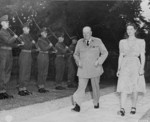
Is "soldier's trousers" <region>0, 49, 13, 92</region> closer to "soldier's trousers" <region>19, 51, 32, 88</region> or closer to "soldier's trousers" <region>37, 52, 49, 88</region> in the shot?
"soldier's trousers" <region>19, 51, 32, 88</region>

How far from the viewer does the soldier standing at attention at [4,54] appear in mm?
9508

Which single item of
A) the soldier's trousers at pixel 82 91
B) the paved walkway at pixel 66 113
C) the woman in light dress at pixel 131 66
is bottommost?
the paved walkway at pixel 66 113

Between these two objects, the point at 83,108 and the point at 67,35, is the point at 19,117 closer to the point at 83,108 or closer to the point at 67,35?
the point at 83,108

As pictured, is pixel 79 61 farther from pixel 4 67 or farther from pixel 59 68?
pixel 59 68

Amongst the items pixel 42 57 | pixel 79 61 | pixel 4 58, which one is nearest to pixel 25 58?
pixel 4 58

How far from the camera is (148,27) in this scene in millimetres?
16281

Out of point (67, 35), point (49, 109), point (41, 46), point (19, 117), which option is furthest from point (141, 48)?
point (67, 35)

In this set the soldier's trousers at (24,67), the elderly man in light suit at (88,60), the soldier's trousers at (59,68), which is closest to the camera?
the elderly man in light suit at (88,60)

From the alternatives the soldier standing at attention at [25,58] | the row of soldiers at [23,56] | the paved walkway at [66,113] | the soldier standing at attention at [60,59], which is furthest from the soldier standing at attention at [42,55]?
the paved walkway at [66,113]

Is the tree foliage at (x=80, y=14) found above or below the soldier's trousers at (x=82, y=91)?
above

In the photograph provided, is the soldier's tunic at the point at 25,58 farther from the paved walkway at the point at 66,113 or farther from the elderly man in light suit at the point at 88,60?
the elderly man in light suit at the point at 88,60

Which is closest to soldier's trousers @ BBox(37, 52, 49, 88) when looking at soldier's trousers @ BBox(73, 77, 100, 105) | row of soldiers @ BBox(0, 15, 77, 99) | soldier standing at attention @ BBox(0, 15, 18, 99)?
row of soldiers @ BBox(0, 15, 77, 99)

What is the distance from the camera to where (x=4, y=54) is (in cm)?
970

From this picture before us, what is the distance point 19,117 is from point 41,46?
491 centimetres
